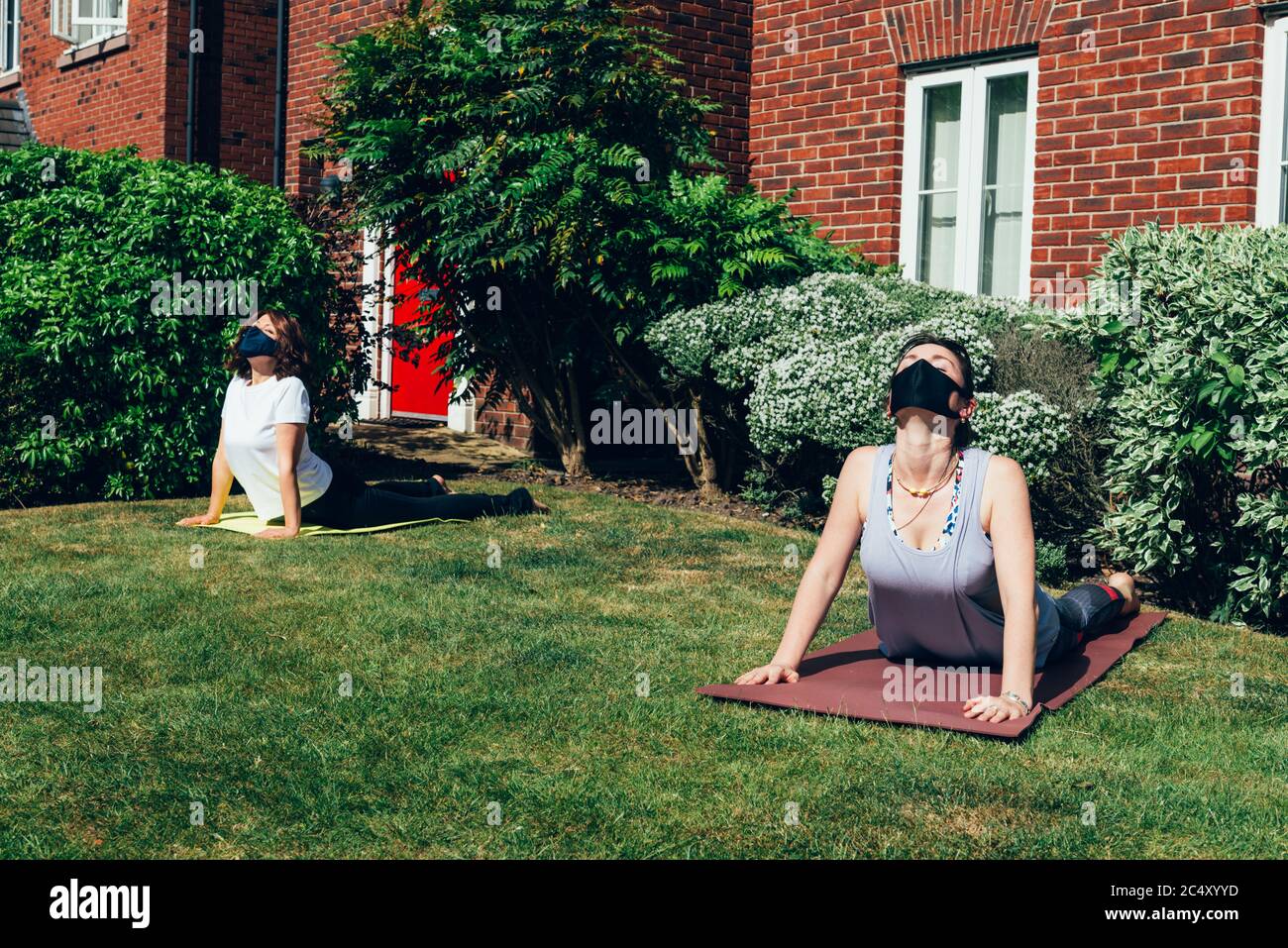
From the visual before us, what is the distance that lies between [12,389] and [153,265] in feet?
4.04

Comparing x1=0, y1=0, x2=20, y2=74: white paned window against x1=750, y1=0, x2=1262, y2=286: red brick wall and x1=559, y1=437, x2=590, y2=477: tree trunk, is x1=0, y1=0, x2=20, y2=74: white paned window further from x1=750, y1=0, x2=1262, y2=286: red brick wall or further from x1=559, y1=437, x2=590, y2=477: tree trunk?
x1=559, y1=437, x2=590, y2=477: tree trunk

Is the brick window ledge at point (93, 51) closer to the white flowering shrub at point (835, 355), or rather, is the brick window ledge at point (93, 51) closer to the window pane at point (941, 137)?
the window pane at point (941, 137)

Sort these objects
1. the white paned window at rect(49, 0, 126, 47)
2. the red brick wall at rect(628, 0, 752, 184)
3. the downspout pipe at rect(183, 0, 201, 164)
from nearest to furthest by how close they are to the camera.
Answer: the red brick wall at rect(628, 0, 752, 184) < the downspout pipe at rect(183, 0, 201, 164) < the white paned window at rect(49, 0, 126, 47)

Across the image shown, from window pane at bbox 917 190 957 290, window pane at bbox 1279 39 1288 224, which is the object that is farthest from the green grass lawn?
window pane at bbox 917 190 957 290

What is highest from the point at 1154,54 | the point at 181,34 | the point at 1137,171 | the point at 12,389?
the point at 181,34

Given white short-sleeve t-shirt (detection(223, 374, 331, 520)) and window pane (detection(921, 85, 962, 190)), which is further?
window pane (detection(921, 85, 962, 190))

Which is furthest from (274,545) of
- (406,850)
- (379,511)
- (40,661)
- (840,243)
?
(840,243)

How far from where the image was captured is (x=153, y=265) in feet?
32.1

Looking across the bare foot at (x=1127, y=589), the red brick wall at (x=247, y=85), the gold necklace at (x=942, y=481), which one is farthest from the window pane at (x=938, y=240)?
the red brick wall at (x=247, y=85)

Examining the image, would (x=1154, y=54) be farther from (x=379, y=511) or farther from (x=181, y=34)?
(x=181, y=34)

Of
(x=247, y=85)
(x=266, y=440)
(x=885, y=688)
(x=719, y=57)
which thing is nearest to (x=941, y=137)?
(x=719, y=57)

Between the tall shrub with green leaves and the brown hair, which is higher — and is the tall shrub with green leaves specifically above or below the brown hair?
above

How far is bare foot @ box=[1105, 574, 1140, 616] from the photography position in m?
6.49

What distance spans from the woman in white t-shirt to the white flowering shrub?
2.12 meters
